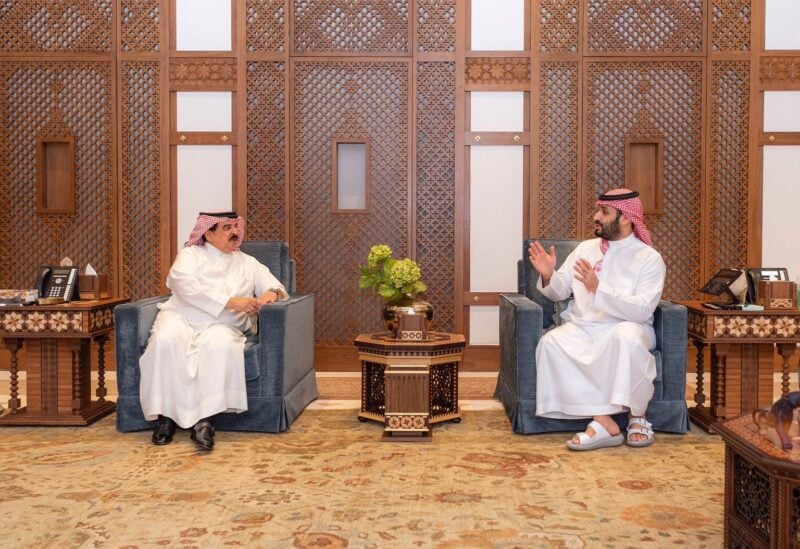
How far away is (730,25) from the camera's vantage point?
5.57m

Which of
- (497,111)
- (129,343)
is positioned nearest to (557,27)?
(497,111)

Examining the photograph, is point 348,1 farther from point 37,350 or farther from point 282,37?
point 37,350

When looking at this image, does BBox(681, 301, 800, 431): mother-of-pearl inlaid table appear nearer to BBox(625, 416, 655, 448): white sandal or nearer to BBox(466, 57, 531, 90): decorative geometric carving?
BBox(625, 416, 655, 448): white sandal

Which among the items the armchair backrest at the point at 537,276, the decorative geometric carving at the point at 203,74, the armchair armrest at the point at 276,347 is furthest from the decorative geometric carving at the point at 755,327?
the decorative geometric carving at the point at 203,74

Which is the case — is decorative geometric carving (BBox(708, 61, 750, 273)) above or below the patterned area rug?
above

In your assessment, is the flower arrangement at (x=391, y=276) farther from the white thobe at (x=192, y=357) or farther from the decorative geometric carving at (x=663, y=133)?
the decorative geometric carving at (x=663, y=133)

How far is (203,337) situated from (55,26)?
3.28 metres

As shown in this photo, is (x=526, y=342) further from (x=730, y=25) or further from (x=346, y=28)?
(x=730, y=25)

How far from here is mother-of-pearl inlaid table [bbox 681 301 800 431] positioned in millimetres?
3869

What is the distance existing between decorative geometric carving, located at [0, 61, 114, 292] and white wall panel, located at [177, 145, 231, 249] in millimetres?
534

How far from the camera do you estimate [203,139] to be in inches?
225

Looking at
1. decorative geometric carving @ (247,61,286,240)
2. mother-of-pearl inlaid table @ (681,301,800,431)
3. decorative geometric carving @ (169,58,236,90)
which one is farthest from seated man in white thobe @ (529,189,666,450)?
decorative geometric carving @ (169,58,236,90)

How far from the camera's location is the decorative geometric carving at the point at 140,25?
5.69 metres

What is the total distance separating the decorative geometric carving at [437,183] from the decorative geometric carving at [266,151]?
1013 mm
